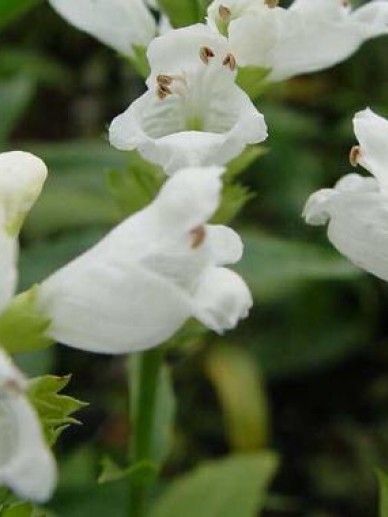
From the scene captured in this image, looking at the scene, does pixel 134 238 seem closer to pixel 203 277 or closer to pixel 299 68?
pixel 203 277

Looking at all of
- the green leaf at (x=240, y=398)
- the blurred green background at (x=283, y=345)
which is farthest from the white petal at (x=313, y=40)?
the green leaf at (x=240, y=398)

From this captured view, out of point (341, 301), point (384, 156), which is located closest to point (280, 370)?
point (341, 301)

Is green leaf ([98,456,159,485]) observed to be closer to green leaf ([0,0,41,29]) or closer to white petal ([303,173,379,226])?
white petal ([303,173,379,226])

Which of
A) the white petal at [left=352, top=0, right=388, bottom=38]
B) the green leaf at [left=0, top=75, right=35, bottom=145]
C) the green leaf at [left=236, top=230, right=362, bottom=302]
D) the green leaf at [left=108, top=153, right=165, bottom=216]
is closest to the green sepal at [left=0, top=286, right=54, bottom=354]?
the green leaf at [left=108, top=153, right=165, bottom=216]

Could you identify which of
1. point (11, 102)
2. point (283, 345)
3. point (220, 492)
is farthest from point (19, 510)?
point (283, 345)

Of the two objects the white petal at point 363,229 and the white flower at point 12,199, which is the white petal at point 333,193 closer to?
the white petal at point 363,229

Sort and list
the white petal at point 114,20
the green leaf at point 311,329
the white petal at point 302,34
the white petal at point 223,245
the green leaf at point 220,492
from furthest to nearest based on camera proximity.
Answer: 1. the green leaf at point 311,329
2. the green leaf at point 220,492
3. the white petal at point 114,20
4. the white petal at point 302,34
5. the white petal at point 223,245
